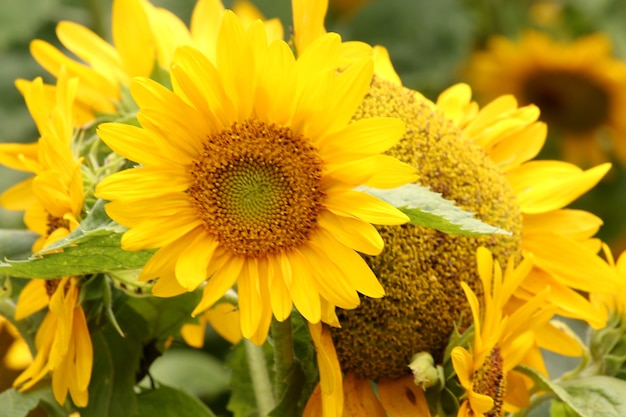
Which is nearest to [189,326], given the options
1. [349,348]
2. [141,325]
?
[141,325]

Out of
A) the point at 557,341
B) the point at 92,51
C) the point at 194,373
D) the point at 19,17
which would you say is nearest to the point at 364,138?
the point at 557,341

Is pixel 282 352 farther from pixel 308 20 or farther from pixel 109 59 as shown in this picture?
pixel 109 59

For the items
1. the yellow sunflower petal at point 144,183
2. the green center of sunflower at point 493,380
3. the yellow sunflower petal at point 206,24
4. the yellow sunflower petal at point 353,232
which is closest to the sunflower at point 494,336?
the green center of sunflower at point 493,380

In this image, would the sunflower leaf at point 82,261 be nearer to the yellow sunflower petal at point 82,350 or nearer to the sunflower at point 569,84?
the yellow sunflower petal at point 82,350

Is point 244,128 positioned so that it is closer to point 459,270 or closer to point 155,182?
point 155,182

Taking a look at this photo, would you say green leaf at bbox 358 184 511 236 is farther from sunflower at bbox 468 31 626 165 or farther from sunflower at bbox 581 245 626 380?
sunflower at bbox 468 31 626 165
